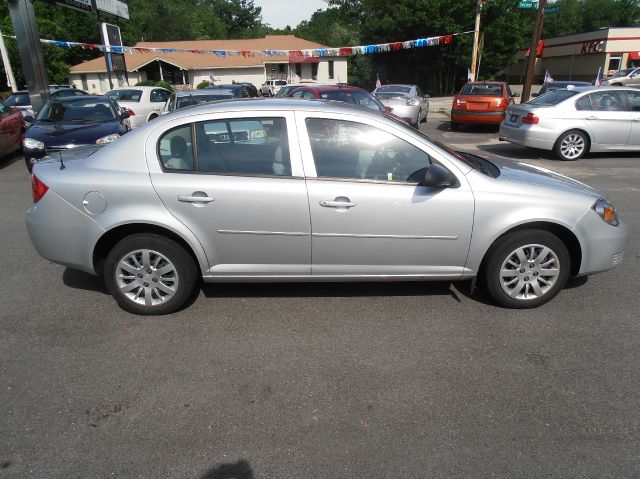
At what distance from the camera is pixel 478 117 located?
50.1ft

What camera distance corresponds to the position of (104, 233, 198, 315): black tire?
12.2 feet

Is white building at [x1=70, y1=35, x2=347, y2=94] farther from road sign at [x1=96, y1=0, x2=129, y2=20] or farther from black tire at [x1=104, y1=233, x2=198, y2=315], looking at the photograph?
black tire at [x1=104, y1=233, x2=198, y2=315]

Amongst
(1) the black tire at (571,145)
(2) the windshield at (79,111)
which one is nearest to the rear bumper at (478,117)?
(1) the black tire at (571,145)

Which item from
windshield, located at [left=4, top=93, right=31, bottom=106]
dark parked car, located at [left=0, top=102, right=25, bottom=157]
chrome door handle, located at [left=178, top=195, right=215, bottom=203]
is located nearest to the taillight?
chrome door handle, located at [left=178, top=195, right=215, bottom=203]

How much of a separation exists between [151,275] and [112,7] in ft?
83.0

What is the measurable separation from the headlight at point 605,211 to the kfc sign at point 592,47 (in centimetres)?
4865

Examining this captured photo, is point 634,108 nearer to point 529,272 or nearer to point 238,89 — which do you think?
point 529,272

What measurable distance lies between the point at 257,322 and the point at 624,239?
3126 mm

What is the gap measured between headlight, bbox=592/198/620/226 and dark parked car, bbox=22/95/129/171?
26.3 feet

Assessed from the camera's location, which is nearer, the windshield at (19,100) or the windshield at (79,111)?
the windshield at (79,111)

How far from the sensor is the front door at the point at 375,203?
3586mm

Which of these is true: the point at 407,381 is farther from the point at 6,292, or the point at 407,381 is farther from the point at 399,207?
the point at 6,292

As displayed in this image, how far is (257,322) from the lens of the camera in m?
3.78

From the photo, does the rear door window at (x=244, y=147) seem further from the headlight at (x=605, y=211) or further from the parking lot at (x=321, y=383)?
the headlight at (x=605, y=211)
